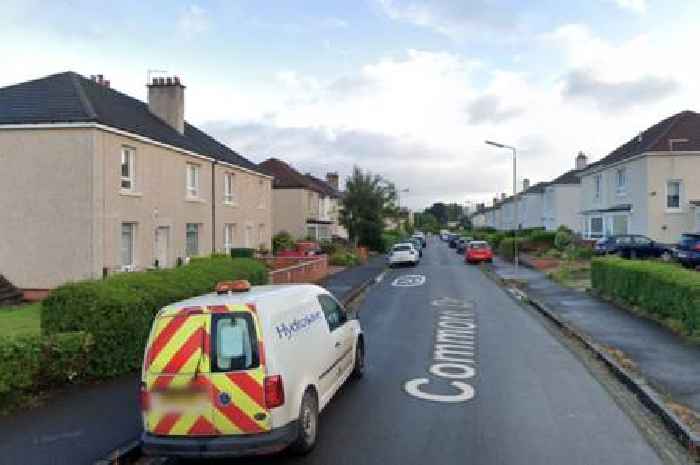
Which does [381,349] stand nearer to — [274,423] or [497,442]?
[497,442]

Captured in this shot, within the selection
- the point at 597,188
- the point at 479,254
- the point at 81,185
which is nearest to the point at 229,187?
the point at 81,185

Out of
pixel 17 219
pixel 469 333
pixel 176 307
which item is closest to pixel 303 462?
pixel 176 307

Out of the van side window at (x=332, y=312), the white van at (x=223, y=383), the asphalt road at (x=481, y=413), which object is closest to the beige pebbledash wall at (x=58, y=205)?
the asphalt road at (x=481, y=413)

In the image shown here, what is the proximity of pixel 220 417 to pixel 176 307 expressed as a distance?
1.19 metres

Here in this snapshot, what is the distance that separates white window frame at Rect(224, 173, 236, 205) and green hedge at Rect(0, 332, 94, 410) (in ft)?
74.8

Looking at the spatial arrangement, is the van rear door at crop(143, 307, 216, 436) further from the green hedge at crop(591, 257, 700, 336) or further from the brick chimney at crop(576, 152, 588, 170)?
the brick chimney at crop(576, 152, 588, 170)

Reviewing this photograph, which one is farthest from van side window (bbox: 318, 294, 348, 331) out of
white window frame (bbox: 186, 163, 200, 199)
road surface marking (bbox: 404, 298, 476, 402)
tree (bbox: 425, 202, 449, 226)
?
tree (bbox: 425, 202, 449, 226)

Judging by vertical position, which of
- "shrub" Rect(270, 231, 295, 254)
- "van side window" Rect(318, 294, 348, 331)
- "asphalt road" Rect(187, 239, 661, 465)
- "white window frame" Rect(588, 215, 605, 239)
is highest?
"white window frame" Rect(588, 215, 605, 239)

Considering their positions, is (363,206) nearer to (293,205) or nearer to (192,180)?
(293,205)

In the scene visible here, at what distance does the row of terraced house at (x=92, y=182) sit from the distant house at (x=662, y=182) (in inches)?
963

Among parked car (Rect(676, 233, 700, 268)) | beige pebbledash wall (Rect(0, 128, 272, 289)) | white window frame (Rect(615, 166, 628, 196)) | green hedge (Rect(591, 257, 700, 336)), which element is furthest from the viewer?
white window frame (Rect(615, 166, 628, 196))

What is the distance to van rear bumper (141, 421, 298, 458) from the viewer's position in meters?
5.77

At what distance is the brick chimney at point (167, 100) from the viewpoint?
28281mm

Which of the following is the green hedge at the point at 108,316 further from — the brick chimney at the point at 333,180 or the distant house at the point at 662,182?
the brick chimney at the point at 333,180
